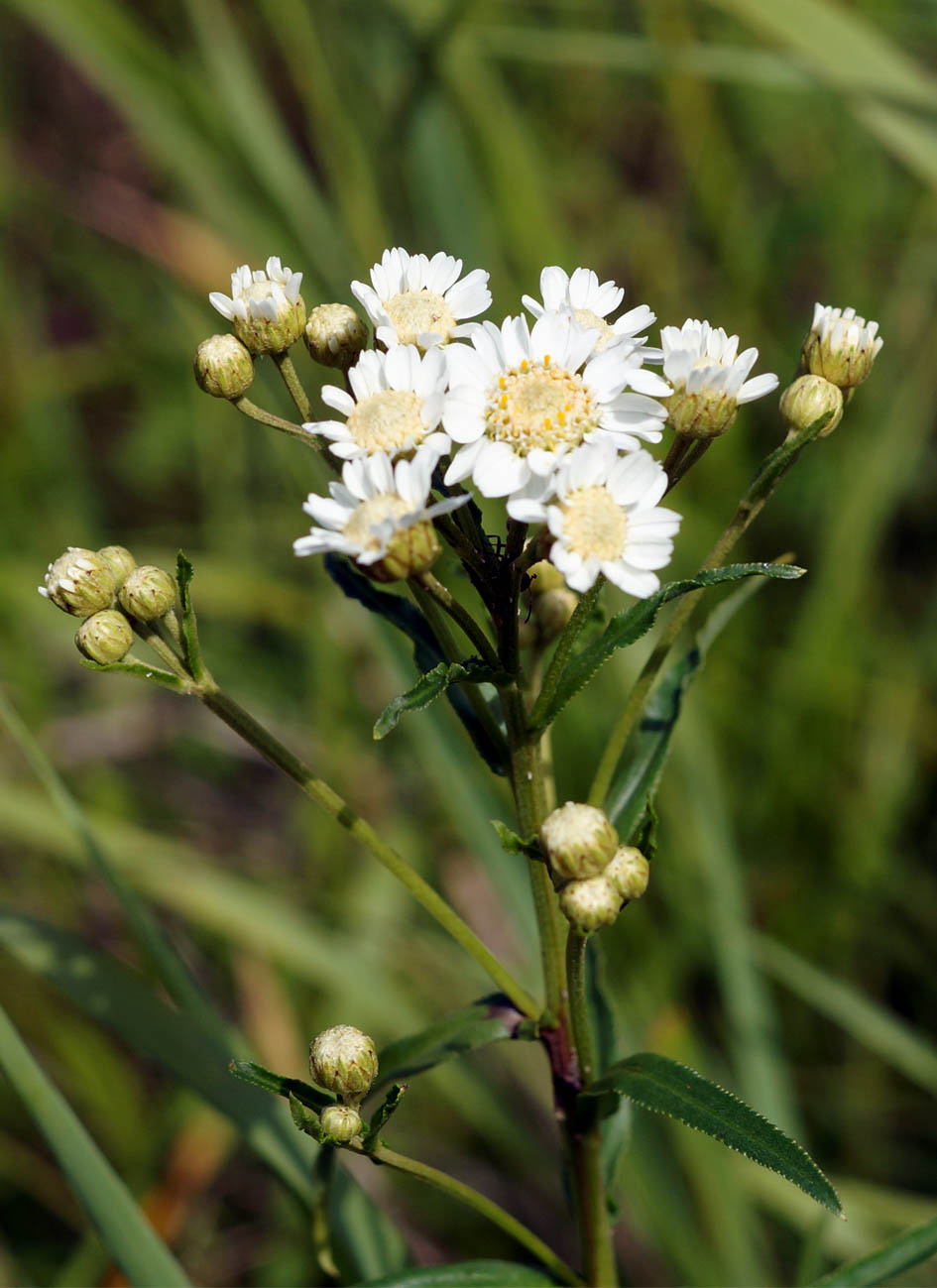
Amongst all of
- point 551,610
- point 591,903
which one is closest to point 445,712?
point 551,610

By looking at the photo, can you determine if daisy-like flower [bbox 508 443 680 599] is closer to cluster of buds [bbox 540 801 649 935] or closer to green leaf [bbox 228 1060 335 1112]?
cluster of buds [bbox 540 801 649 935]

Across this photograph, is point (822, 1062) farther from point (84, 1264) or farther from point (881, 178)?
point (881, 178)

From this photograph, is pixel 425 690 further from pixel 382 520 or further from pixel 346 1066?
pixel 346 1066

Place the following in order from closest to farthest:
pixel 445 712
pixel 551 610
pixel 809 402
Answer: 1. pixel 809 402
2. pixel 551 610
3. pixel 445 712

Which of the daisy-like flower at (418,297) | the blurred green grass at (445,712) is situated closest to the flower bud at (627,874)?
the daisy-like flower at (418,297)

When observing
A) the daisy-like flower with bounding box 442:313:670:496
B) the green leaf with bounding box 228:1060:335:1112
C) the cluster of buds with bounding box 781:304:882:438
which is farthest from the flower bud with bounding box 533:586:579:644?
the green leaf with bounding box 228:1060:335:1112

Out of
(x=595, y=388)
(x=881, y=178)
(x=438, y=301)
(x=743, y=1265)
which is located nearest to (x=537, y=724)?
(x=595, y=388)
